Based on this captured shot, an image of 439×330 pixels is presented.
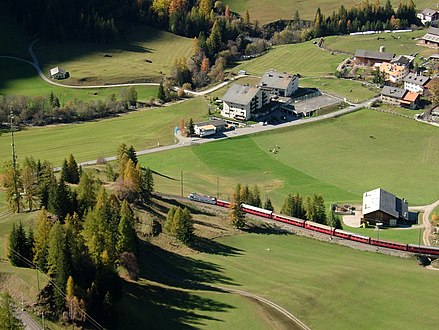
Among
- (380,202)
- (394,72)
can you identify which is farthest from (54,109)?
(380,202)

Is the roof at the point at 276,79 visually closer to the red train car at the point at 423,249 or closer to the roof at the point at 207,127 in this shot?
the roof at the point at 207,127

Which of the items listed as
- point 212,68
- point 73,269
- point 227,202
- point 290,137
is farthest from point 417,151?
point 73,269

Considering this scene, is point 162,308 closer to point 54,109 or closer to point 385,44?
point 54,109

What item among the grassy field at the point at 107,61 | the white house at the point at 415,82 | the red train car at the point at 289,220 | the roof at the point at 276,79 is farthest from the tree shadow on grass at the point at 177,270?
the grassy field at the point at 107,61

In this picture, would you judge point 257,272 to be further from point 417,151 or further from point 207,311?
point 417,151

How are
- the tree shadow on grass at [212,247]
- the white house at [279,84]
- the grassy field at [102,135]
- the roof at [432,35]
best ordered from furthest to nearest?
1. the roof at [432,35]
2. the white house at [279,84]
3. the grassy field at [102,135]
4. the tree shadow on grass at [212,247]

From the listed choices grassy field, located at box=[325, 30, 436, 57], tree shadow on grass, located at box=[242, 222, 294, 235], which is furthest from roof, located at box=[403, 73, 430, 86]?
tree shadow on grass, located at box=[242, 222, 294, 235]
